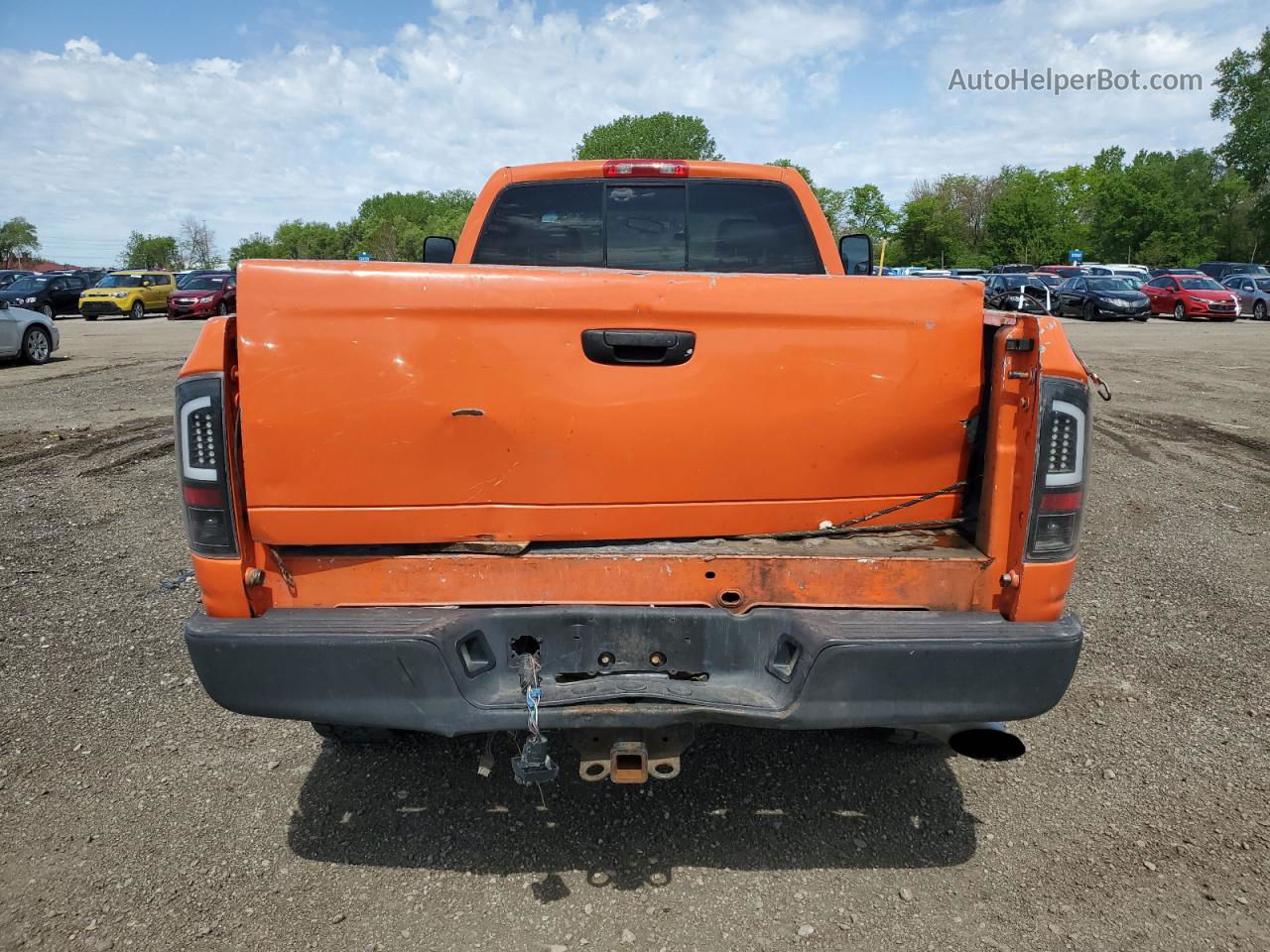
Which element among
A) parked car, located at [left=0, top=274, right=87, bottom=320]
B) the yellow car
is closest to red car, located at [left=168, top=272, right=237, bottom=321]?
the yellow car

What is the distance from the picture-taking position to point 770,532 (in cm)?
261

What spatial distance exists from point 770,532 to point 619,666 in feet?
1.92

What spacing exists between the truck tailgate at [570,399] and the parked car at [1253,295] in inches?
1412

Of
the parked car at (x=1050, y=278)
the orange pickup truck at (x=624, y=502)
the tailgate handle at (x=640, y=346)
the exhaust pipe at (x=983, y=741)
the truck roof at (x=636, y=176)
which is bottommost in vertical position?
the exhaust pipe at (x=983, y=741)

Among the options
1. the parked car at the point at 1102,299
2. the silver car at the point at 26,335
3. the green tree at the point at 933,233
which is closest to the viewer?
the silver car at the point at 26,335

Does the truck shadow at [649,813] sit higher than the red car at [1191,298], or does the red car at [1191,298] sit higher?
the red car at [1191,298]

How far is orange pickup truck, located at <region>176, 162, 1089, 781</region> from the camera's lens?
7.65 ft

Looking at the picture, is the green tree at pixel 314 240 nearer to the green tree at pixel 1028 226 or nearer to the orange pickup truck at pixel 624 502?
the green tree at pixel 1028 226

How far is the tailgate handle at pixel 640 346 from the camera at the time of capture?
2.41 metres

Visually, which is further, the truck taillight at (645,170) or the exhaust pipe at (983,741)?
the truck taillight at (645,170)

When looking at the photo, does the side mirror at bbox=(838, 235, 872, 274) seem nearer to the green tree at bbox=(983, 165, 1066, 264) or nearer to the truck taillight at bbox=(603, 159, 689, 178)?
the truck taillight at bbox=(603, 159, 689, 178)

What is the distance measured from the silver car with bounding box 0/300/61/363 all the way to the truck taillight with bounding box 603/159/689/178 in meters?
15.7

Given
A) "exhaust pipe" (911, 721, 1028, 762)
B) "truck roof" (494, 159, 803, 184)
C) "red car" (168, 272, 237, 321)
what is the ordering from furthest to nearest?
"red car" (168, 272, 237, 321), "truck roof" (494, 159, 803, 184), "exhaust pipe" (911, 721, 1028, 762)

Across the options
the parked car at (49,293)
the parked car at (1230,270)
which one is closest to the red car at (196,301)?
the parked car at (49,293)
